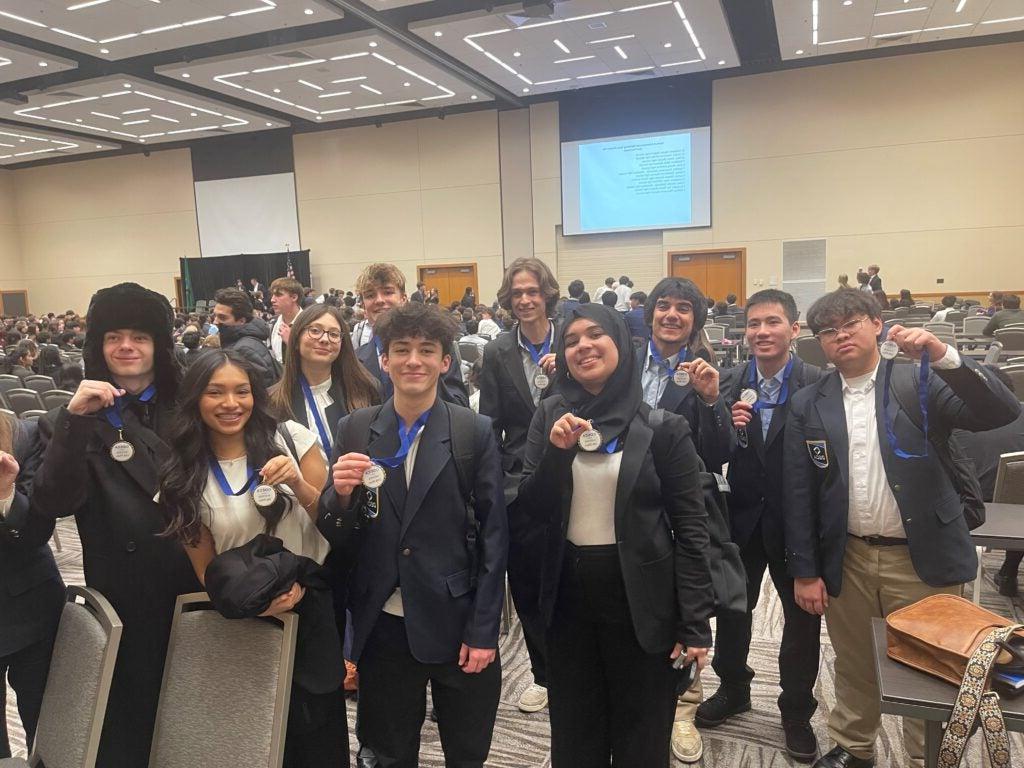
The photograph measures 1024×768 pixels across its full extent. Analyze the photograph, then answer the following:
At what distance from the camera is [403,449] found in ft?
6.33

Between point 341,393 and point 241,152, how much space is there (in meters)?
20.2

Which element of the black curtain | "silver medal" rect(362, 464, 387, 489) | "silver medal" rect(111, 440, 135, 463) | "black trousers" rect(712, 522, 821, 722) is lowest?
"black trousers" rect(712, 522, 821, 722)

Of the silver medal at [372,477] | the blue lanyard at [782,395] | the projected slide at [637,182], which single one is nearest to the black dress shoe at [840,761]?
the blue lanyard at [782,395]

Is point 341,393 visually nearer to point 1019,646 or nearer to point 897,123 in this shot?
point 1019,646

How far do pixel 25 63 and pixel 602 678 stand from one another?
636 inches

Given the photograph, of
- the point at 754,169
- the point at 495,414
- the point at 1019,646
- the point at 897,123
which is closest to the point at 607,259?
the point at 754,169

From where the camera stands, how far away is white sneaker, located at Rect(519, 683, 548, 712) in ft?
9.85

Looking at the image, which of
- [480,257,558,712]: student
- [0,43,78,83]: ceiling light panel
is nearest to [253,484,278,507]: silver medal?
[480,257,558,712]: student

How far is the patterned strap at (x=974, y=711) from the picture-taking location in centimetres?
144

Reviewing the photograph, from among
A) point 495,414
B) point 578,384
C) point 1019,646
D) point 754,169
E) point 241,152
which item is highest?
point 241,152

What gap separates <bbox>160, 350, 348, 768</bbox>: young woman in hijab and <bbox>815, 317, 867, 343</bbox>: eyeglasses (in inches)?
70.0

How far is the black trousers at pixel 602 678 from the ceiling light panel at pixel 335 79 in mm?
12173

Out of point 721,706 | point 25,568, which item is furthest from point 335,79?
point 721,706

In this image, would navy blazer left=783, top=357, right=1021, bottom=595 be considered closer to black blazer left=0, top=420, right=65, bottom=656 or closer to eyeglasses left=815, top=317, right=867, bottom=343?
eyeglasses left=815, top=317, right=867, bottom=343
